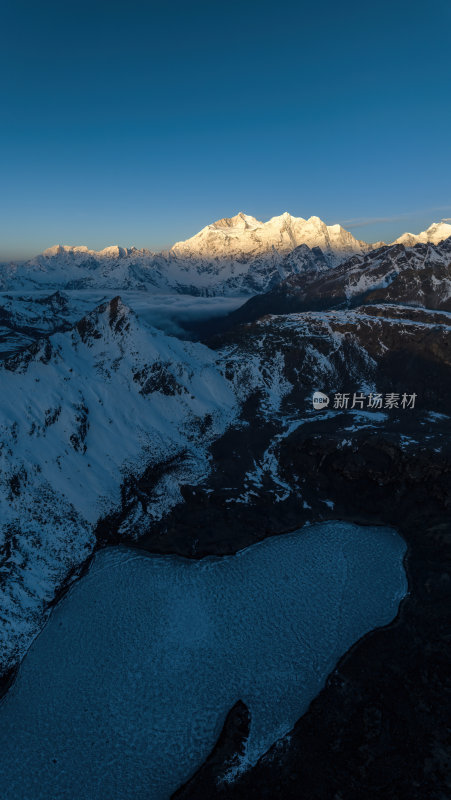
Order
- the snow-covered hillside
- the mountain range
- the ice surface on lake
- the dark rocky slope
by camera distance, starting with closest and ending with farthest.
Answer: the dark rocky slope, the ice surface on lake, the mountain range, the snow-covered hillside

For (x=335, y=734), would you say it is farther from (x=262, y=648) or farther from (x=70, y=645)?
(x=70, y=645)

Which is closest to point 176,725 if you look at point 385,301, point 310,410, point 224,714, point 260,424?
point 224,714

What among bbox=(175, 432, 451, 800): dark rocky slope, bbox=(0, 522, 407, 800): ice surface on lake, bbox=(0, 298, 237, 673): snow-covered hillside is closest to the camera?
bbox=(175, 432, 451, 800): dark rocky slope

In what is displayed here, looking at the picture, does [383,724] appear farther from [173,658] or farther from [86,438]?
[86,438]

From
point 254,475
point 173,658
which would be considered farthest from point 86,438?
point 173,658

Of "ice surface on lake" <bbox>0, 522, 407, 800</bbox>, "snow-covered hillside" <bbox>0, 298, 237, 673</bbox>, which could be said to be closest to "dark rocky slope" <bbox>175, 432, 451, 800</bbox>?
"ice surface on lake" <bbox>0, 522, 407, 800</bbox>

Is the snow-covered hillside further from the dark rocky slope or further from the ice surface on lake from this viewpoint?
the dark rocky slope

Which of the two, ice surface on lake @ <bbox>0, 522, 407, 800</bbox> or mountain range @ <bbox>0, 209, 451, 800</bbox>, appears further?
mountain range @ <bbox>0, 209, 451, 800</bbox>

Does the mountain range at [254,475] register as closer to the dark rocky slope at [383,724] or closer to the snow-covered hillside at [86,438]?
the dark rocky slope at [383,724]
